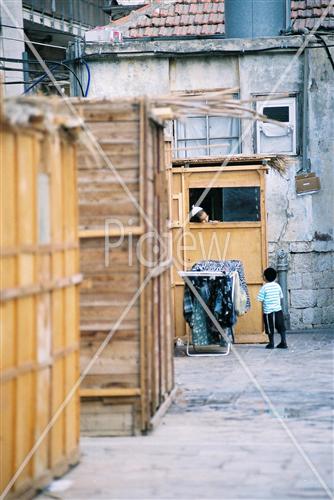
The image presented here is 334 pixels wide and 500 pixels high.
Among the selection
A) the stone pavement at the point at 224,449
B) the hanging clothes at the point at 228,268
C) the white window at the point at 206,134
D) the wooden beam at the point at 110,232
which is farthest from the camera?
the white window at the point at 206,134

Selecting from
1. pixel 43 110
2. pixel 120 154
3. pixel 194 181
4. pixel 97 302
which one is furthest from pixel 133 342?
pixel 194 181

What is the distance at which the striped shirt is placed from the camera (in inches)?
730

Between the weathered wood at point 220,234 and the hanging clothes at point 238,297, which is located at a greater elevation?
the weathered wood at point 220,234

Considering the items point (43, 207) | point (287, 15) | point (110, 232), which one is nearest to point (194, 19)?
point (287, 15)

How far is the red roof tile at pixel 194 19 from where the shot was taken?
2317cm

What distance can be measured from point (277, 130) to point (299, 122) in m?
0.46

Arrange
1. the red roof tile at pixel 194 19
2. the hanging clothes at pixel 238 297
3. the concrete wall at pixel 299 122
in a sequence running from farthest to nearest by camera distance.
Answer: the red roof tile at pixel 194 19
the concrete wall at pixel 299 122
the hanging clothes at pixel 238 297

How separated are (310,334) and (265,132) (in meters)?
4.14

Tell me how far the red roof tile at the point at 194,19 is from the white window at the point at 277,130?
1.66 metres

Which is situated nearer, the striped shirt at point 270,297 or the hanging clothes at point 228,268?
the hanging clothes at point 228,268

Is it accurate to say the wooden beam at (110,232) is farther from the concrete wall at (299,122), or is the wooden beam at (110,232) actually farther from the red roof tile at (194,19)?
the red roof tile at (194,19)

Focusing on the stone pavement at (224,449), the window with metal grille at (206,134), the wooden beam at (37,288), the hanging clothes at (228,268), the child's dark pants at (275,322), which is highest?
A: the window with metal grille at (206,134)

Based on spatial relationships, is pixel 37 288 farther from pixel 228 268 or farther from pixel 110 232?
pixel 228 268

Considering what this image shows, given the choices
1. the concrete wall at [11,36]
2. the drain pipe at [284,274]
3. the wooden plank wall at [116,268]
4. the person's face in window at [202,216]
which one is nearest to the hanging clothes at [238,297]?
the person's face in window at [202,216]
